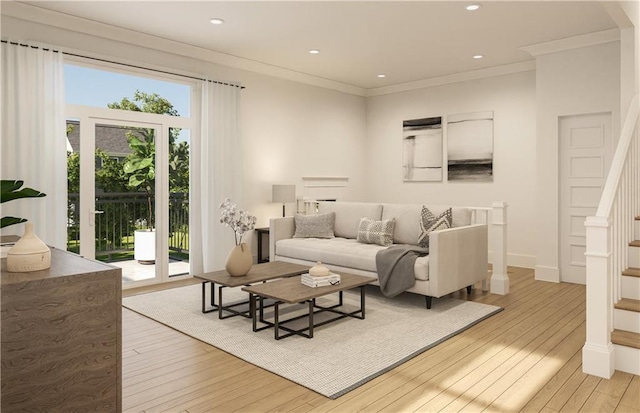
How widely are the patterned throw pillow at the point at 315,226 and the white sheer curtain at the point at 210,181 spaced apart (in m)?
0.89

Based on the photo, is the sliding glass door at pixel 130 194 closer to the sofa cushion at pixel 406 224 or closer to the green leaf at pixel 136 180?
the green leaf at pixel 136 180

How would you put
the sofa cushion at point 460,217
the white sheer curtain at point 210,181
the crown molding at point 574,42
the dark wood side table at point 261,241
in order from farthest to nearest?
the dark wood side table at point 261,241 → the white sheer curtain at point 210,181 → the crown molding at point 574,42 → the sofa cushion at point 460,217

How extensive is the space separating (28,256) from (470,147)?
6.02m

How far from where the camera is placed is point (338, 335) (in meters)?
3.46

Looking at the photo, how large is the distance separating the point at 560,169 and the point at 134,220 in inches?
196

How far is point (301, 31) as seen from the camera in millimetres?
4910

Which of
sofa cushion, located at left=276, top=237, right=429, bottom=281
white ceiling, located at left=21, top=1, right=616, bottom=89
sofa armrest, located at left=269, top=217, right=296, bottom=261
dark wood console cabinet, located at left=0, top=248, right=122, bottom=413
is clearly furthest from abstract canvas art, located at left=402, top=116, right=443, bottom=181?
dark wood console cabinet, located at left=0, top=248, right=122, bottom=413

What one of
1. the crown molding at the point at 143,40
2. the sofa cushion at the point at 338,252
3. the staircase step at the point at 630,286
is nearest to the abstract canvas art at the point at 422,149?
the crown molding at the point at 143,40

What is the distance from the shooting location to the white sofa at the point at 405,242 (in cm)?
418

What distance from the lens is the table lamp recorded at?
245 inches

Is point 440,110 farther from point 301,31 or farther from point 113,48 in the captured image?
point 113,48

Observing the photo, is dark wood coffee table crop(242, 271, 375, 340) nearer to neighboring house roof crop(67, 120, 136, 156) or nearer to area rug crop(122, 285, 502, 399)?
area rug crop(122, 285, 502, 399)

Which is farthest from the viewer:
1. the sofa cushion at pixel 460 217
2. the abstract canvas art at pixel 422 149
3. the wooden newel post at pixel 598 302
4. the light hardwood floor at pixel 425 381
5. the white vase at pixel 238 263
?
the abstract canvas art at pixel 422 149

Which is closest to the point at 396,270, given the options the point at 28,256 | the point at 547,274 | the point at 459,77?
the point at 547,274
